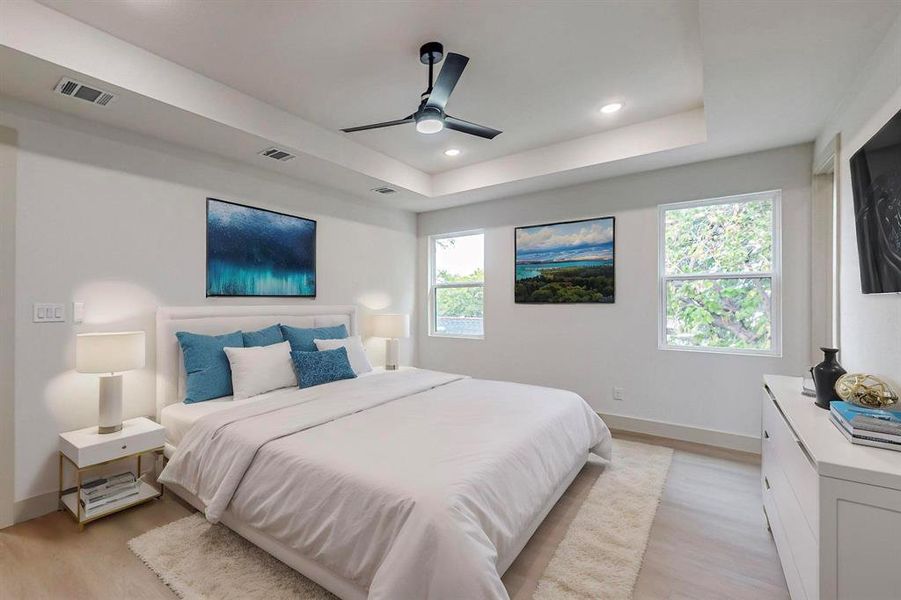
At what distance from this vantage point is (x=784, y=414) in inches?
74.4

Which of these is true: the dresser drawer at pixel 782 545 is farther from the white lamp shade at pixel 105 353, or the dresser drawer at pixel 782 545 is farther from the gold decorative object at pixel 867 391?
the white lamp shade at pixel 105 353

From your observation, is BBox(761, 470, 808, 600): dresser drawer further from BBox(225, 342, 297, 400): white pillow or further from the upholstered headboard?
the upholstered headboard

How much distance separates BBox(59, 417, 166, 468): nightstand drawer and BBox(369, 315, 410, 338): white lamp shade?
2274mm

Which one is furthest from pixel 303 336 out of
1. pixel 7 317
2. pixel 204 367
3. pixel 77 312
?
pixel 7 317

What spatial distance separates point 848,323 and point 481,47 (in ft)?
8.92

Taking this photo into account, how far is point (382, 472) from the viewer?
166 centimetres

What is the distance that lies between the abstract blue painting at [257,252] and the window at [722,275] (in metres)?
3.51

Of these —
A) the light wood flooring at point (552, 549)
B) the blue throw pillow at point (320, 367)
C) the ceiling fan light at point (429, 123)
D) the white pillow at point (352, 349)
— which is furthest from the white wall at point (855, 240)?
Answer: the white pillow at point (352, 349)

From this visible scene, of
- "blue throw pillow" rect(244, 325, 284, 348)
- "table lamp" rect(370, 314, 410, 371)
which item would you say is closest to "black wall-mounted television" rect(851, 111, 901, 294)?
"table lamp" rect(370, 314, 410, 371)

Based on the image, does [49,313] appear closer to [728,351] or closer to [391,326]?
[391,326]

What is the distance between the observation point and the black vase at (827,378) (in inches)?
75.7

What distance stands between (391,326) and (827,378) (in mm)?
3601

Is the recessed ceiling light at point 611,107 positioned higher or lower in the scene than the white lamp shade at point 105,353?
higher

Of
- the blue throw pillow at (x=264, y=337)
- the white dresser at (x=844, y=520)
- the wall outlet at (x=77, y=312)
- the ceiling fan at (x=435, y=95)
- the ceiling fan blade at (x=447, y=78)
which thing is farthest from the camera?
the blue throw pillow at (x=264, y=337)
